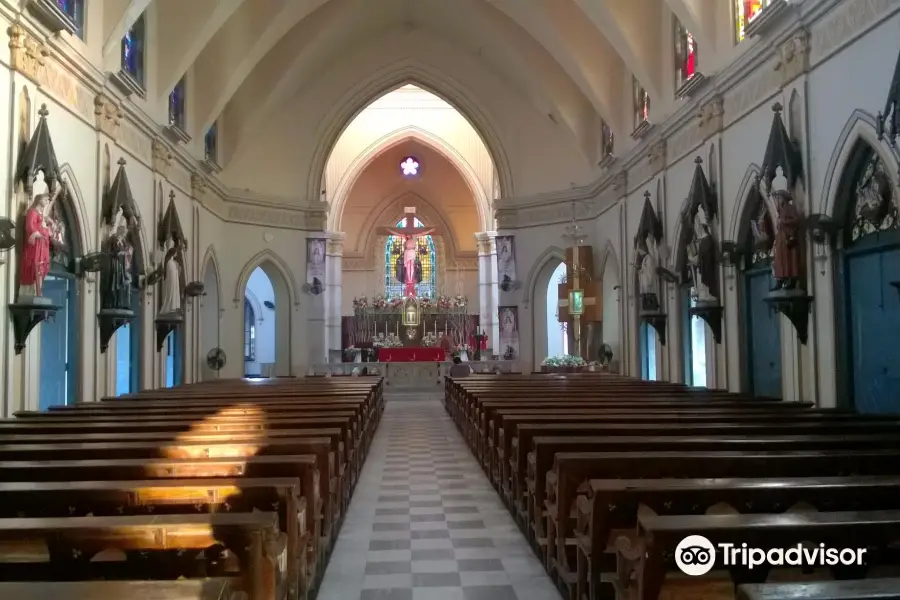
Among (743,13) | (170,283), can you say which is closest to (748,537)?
(743,13)

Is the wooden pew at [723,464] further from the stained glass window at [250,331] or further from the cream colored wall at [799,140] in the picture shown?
the stained glass window at [250,331]

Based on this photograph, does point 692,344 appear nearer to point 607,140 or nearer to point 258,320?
point 607,140

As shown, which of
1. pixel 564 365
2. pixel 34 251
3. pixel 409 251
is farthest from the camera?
pixel 409 251

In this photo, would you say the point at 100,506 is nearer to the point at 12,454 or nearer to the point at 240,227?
the point at 12,454

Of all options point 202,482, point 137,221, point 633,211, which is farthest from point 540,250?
point 202,482

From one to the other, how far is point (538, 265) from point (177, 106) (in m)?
10.7

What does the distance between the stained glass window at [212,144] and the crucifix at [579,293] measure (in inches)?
384

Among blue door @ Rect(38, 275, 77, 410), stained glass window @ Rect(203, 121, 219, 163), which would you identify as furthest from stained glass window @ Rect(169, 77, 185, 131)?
blue door @ Rect(38, 275, 77, 410)

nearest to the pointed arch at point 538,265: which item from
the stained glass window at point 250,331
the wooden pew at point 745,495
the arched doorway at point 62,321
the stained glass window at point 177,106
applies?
the stained glass window at point 177,106

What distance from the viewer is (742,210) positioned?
36.4 feet

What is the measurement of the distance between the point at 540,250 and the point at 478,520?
15560 millimetres

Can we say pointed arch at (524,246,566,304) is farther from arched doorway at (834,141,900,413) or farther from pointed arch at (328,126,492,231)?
arched doorway at (834,141,900,413)

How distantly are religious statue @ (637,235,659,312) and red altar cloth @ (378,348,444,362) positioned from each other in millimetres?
9602

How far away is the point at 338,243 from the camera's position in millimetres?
28031
